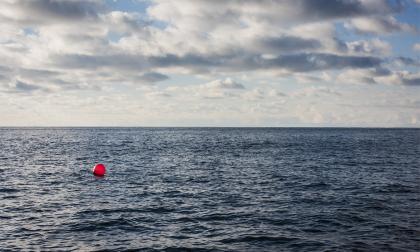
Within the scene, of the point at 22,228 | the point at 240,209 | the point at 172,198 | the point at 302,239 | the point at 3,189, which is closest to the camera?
the point at 302,239

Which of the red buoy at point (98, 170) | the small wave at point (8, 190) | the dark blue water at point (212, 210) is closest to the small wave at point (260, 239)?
the dark blue water at point (212, 210)

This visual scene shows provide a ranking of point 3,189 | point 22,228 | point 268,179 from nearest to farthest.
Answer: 1. point 22,228
2. point 3,189
3. point 268,179

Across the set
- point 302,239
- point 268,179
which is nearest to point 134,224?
point 302,239

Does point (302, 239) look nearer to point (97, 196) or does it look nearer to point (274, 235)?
point (274, 235)

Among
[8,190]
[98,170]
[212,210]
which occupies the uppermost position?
[98,170]

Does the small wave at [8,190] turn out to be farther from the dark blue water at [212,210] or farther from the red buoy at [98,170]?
the red buoy at [98,170]

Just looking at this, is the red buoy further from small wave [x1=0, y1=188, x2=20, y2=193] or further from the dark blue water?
small wave [x1=0, y1=188, x2=20, y2=193]

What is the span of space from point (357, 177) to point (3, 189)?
38.5m

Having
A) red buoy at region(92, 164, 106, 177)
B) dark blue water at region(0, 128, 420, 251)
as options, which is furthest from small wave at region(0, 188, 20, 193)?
red buoy at region(92, 164, 106, 177)

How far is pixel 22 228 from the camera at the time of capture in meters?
23.8

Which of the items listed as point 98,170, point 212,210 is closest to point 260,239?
point 212,210

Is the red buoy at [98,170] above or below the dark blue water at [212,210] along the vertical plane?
above

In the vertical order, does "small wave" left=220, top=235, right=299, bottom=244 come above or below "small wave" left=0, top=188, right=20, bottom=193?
below

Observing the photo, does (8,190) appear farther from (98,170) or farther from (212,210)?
(212,210)
